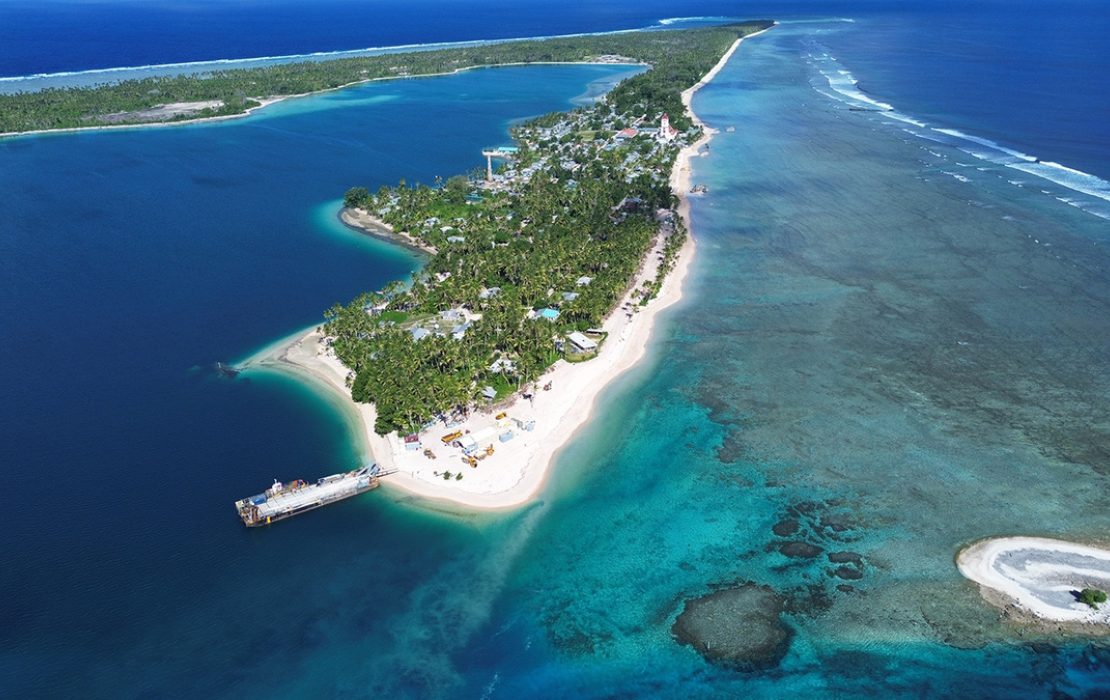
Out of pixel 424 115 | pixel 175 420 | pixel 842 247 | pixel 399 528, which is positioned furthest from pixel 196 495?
pixel 424 115

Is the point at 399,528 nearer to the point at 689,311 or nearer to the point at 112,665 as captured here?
the point at 112,665

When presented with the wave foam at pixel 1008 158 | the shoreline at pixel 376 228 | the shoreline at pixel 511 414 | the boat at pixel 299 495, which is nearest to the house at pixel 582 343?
the shoreline at pixel 511 414

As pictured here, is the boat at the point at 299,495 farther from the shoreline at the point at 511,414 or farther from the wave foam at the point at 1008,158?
the wave foam at the point at 1008,158

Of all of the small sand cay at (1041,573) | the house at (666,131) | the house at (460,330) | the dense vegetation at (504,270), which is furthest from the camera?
the house at (666,131)

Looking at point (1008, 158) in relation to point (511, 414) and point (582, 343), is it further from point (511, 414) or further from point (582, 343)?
point (511, 414)

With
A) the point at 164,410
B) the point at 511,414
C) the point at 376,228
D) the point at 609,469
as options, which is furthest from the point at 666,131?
the point at 164,410

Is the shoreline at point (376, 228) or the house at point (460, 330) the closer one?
the house at point (460, 330)
